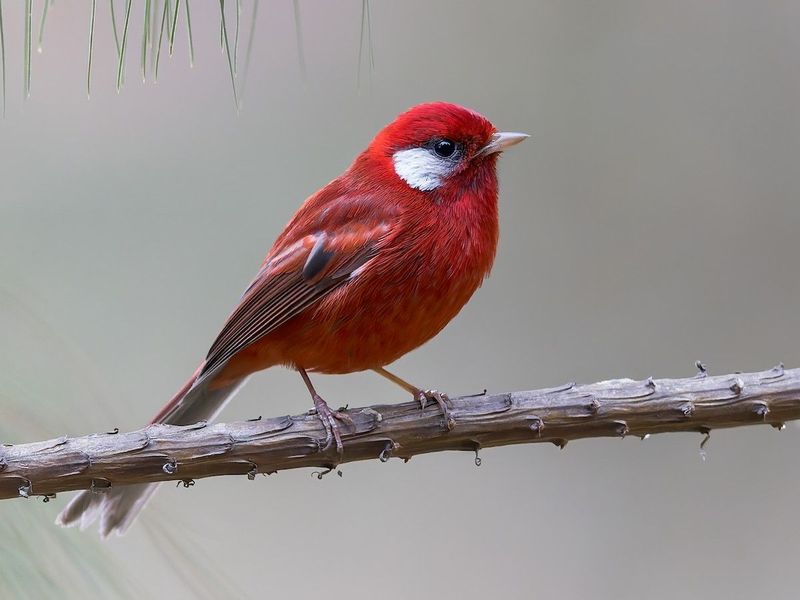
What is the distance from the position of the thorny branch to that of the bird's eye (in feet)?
3.63

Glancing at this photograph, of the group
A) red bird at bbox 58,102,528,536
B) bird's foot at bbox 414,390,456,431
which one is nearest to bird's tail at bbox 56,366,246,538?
red bird at bbox 58,102,528,536

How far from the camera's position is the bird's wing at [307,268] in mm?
3426

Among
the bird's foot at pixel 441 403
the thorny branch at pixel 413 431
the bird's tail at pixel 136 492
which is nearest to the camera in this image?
the thorny branch at pixel 413 431

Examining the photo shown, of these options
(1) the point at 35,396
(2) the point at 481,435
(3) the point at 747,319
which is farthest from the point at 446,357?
(1) the point at 35,396

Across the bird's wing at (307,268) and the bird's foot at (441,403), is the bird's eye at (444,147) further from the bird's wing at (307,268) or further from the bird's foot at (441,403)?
the bird's foot at (441,403)

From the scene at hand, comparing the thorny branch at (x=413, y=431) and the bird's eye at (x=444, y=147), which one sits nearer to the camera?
the thorny branch at (x=413, y=431)

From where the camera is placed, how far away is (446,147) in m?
3.68

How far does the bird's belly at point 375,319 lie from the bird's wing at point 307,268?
0.26 ft

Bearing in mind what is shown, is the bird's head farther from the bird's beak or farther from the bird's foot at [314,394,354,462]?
the bird's foot at [314,394,354,462]

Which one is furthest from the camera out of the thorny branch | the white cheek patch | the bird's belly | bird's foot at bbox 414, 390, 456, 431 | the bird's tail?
the white cheek patch

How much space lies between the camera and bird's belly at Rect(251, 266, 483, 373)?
3283 millimetres

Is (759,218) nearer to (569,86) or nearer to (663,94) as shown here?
(663,94)

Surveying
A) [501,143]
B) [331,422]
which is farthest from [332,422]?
[501,143]

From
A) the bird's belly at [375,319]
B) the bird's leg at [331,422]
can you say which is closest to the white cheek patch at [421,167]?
the bird's belly at [375,319]
